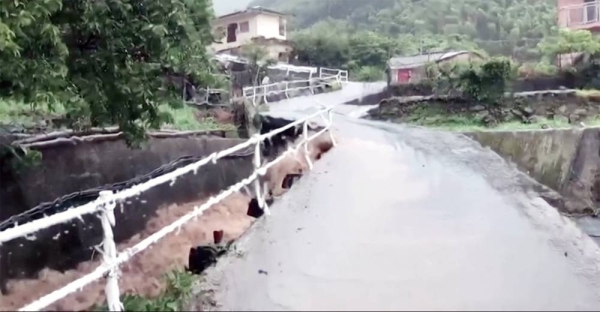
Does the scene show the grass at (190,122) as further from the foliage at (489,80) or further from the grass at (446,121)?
the foliage at (489,80)

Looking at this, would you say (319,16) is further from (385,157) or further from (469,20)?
(385,157)

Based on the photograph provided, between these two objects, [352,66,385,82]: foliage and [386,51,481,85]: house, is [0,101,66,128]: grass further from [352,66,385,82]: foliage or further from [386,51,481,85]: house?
[352,66,385,82]: foliage

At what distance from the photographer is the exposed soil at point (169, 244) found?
23.9 feet

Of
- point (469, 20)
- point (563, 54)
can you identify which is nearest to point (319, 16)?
point (469, 20)

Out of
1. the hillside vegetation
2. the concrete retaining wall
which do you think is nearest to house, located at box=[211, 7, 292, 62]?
the hillside vegetation

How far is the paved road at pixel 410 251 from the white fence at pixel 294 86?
63.7 feet

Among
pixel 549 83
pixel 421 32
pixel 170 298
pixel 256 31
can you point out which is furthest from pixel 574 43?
pixel 421 32

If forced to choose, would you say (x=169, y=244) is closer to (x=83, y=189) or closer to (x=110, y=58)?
(x=110, y=58)

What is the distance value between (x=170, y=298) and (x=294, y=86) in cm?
3324

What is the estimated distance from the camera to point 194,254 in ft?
18.0

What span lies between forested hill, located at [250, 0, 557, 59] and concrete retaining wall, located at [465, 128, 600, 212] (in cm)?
3054

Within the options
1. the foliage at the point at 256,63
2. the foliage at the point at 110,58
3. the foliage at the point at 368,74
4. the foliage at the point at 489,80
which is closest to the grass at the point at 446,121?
the foliage at the point at 489,80

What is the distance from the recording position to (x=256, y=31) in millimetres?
48062

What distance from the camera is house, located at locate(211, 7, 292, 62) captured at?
157 feet
